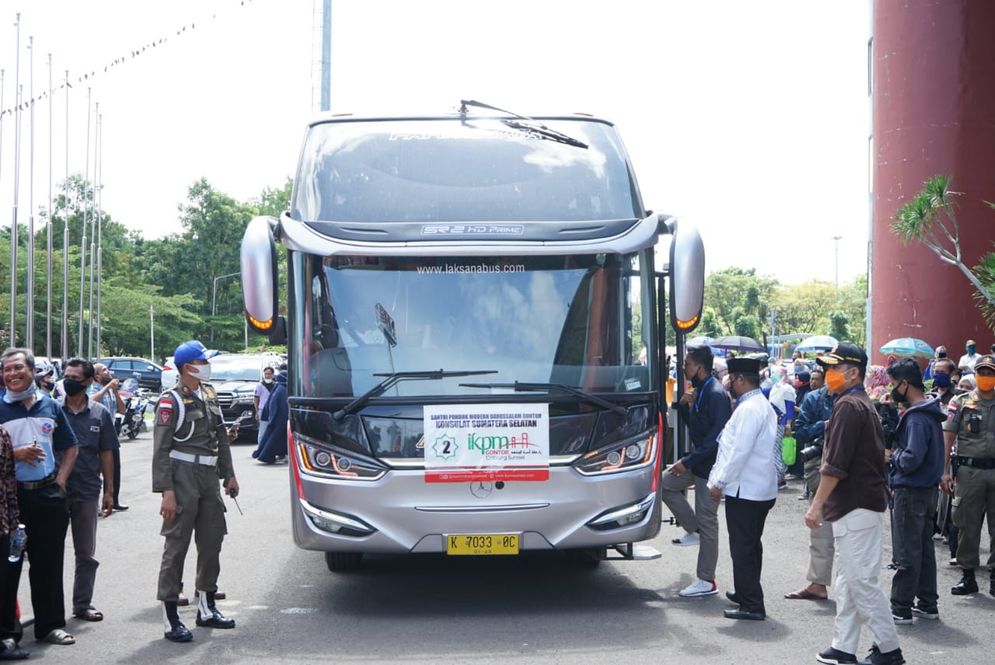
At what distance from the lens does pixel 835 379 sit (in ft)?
24.4

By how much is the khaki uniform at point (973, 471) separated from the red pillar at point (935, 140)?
20.1 metres

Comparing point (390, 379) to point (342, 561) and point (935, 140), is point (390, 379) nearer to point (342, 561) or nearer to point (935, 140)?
point (342, 561)

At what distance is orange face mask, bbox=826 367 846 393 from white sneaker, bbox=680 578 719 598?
224 cm

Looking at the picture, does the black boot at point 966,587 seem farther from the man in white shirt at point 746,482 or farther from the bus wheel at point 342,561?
the bus wheel at point 342,561

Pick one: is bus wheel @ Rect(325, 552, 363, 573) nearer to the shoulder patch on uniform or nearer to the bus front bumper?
the bus front bumper

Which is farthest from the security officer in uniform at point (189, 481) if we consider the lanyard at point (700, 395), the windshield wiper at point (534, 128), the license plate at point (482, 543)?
the lanyard at point (700, 395)

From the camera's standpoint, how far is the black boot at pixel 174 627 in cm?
777

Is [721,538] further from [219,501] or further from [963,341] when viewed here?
[963,341]

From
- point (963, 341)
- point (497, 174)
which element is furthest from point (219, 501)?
point (963, 341)

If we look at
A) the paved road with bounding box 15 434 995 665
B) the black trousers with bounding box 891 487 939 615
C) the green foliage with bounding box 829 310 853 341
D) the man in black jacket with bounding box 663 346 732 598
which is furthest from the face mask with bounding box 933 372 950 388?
the green foliage with bounding box 829 310 853 341

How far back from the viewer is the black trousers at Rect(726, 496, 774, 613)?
8352mm

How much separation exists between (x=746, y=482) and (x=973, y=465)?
231 cm

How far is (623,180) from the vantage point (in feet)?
29.8

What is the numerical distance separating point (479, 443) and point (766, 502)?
80.1 inches
